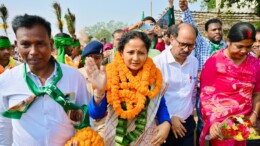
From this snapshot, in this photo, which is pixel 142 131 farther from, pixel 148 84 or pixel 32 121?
pixel 32 121

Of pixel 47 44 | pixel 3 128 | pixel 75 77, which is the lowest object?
pixel 3 128

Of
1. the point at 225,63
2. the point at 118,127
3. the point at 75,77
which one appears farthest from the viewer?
the point at 225,63

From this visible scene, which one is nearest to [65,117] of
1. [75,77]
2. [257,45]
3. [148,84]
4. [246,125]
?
[75,77]

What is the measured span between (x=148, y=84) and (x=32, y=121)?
3.23 ft

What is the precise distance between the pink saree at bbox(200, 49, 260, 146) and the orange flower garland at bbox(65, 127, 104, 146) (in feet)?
4.85

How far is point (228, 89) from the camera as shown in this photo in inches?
112

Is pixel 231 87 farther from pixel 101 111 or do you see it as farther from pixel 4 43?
pixel 4 43

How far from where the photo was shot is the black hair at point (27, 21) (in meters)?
1.88

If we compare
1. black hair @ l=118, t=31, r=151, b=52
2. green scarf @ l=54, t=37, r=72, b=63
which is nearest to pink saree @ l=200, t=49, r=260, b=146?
black hair @ l=118, t=31, r=151, b=52

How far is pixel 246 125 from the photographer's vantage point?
8.71 ft

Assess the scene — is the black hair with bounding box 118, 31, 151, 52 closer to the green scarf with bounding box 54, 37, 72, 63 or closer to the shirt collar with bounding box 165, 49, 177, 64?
the shirt collar with bounding box 165, 49, 177, 64

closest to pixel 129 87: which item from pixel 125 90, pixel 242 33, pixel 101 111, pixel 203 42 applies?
pixel 125 90

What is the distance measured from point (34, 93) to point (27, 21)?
52 cm

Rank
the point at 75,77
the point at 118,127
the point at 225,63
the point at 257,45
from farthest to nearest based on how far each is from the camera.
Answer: the point at 257,45 → the point at 225,63 → the point at 118,127 → the point at 75,77
